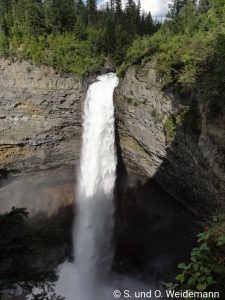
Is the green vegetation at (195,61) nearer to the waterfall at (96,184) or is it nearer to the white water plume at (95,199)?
the waterfall at (96,184)

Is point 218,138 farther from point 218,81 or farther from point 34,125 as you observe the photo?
point 34,125

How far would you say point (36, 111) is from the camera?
82.5 ft

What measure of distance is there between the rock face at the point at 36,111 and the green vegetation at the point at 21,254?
64.9 ft

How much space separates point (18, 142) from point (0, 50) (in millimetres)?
8195

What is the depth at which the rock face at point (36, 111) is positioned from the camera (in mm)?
24938

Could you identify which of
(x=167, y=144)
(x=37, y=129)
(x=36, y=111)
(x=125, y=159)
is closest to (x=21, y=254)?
(x=167, y=144)

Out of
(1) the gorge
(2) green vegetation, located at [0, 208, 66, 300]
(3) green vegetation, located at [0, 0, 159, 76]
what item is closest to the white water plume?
(1) the gorge

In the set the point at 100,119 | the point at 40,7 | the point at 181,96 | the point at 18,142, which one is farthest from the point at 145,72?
the point at 40,7

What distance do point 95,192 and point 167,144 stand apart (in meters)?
9.14

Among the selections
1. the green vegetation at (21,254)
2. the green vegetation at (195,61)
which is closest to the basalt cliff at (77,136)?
the green vegetation at (195,61)

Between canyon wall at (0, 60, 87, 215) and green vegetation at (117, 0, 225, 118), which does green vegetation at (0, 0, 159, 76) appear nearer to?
canyon wall at (0, 60, 87, 215)

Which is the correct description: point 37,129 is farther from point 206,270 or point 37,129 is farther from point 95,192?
point 206,270

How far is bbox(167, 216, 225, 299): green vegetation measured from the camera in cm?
417

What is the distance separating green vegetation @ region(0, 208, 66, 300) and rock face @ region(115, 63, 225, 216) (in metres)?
9.60
